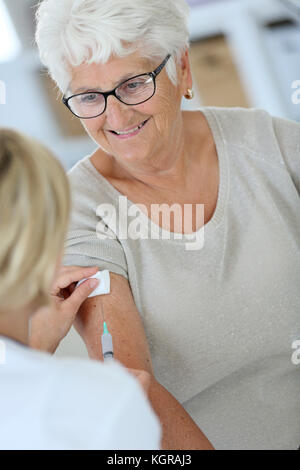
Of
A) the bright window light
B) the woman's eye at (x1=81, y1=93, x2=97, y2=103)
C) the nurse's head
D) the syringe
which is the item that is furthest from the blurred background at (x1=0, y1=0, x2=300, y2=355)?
the syringe

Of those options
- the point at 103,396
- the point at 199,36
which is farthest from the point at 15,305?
the point at 199,36

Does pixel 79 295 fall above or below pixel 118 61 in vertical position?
below

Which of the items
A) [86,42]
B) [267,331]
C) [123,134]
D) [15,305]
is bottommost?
[267,331]

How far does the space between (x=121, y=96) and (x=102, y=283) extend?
43 cm

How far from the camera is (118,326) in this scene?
1385mm

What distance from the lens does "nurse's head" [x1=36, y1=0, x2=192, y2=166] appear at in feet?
4.57

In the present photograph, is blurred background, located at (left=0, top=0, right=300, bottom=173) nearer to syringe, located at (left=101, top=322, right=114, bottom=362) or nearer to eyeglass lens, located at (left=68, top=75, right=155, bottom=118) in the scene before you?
eyeglass lens, located at (left=68, top=75, right=155, bottom=118)

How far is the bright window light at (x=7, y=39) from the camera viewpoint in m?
3.96

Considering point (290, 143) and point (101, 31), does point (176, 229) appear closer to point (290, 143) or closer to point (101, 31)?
point (290, 143)

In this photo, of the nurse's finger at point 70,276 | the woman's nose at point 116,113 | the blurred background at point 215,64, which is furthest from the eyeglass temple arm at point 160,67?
the blurred background at point 215,64

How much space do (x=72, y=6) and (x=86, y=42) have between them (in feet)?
0.32

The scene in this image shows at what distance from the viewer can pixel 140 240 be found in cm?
154

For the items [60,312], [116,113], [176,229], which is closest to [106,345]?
[60,312]

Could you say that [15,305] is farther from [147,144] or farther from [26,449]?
[147,144]
